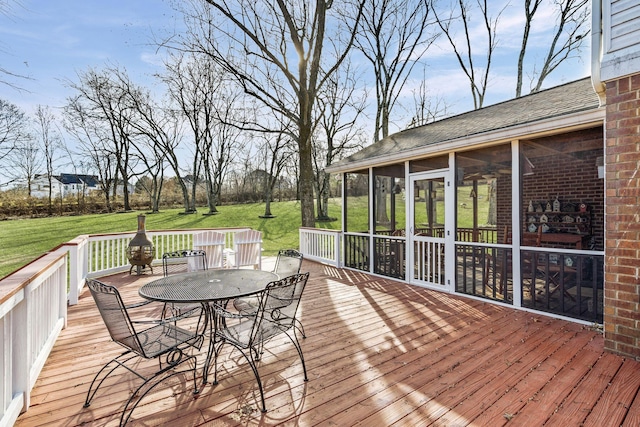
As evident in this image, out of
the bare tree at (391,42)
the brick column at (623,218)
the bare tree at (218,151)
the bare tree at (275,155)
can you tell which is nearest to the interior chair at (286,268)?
the brick column at (623,218)

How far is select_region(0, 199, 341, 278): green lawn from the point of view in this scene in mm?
11843

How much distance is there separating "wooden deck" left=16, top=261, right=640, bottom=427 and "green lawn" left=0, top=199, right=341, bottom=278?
7.97 meters

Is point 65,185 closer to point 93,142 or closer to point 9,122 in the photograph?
point 93,142

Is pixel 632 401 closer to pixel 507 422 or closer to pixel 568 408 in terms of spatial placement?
pixel 568 408

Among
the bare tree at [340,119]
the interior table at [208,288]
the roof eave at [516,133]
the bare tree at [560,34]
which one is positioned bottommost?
the interior table at [208,288]

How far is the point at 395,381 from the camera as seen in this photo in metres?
2.60

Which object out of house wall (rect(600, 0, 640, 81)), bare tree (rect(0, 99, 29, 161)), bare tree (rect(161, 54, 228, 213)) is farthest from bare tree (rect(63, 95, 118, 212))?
house wall (rect(600, 0, 640, 81))

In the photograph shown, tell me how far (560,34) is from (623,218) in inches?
545

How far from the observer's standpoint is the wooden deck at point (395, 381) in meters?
2.16

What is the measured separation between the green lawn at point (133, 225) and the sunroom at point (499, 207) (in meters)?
5.62

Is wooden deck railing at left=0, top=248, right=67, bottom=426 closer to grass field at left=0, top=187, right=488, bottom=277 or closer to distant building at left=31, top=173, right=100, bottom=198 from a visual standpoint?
grass field at left=0, top=187, right=488, bottom=277

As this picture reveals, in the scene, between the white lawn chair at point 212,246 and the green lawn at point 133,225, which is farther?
the green lawn at point 133,225

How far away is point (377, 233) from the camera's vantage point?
6766 mm

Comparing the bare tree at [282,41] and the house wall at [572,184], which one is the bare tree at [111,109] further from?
the house wall at [572,184]
